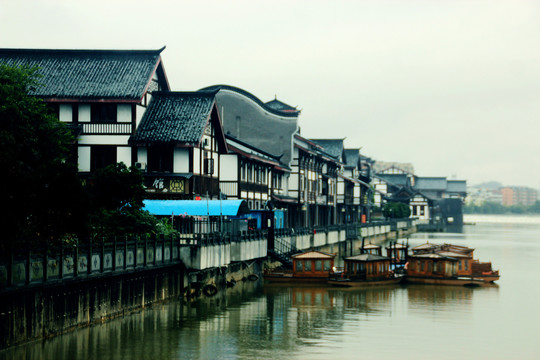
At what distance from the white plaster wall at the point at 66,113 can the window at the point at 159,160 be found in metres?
6.07

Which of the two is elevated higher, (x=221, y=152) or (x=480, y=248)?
(x=221, y=152)

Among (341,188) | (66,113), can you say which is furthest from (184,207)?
(341,188)

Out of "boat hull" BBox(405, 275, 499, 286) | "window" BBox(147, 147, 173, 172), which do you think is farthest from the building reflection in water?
"window" BBox(147, 147, 173, 172)

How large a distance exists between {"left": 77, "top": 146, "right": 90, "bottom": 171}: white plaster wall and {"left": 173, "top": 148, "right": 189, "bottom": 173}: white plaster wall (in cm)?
608

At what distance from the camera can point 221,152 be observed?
62188 mm

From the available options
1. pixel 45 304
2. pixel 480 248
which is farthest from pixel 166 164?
pixel 480 248

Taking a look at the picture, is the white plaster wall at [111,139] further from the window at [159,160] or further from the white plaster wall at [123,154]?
the window at [159,160]

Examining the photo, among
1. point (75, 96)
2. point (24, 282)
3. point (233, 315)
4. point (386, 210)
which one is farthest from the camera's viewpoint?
point (386, 210)

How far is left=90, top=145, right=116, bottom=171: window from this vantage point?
180ft

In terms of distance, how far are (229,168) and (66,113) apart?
14.6 m

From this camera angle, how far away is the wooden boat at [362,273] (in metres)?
56.0

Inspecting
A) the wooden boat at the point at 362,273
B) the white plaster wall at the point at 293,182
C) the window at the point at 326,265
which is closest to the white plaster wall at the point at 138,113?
the window at the point at 326,265

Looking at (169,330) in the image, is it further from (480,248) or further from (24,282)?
(480,248)

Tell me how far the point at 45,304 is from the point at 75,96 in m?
27.7
